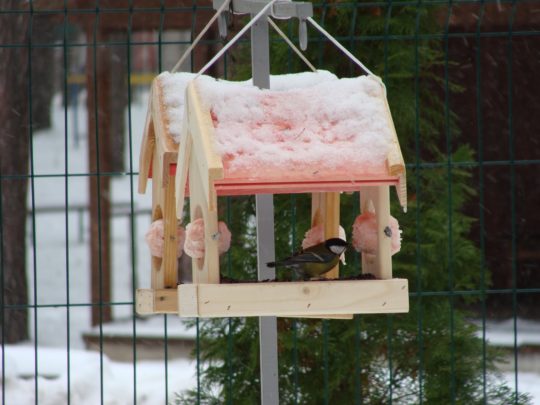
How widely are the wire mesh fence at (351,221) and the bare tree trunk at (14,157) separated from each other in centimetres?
2

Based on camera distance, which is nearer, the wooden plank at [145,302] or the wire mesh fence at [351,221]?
the wooden plank at [145,302]

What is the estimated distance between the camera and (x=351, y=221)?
4898 mm

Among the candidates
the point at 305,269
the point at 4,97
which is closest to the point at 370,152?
the point at 305,269

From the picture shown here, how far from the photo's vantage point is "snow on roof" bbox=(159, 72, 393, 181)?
2664 mm

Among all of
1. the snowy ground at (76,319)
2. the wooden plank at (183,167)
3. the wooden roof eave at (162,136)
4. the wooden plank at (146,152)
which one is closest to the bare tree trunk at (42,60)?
the wooden plank at (146,152)

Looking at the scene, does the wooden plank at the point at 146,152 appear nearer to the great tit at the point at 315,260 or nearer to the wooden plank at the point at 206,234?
the wooden plank at the point at 206,234

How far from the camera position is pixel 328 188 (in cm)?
270

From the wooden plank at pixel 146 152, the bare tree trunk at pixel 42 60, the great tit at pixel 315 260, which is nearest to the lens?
the great tit at pixel 315 260

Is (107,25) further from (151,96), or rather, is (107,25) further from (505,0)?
(151,96)

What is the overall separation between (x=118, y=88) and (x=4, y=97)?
8.78 m

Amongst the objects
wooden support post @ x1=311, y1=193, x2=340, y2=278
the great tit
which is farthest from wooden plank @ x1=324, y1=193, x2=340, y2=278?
the great tit

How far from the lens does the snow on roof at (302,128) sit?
266cm

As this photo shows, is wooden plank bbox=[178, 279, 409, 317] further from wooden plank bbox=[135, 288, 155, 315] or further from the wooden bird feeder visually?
wooden plank bbox=[135, 288, 155, 315]

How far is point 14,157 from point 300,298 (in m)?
6.35
